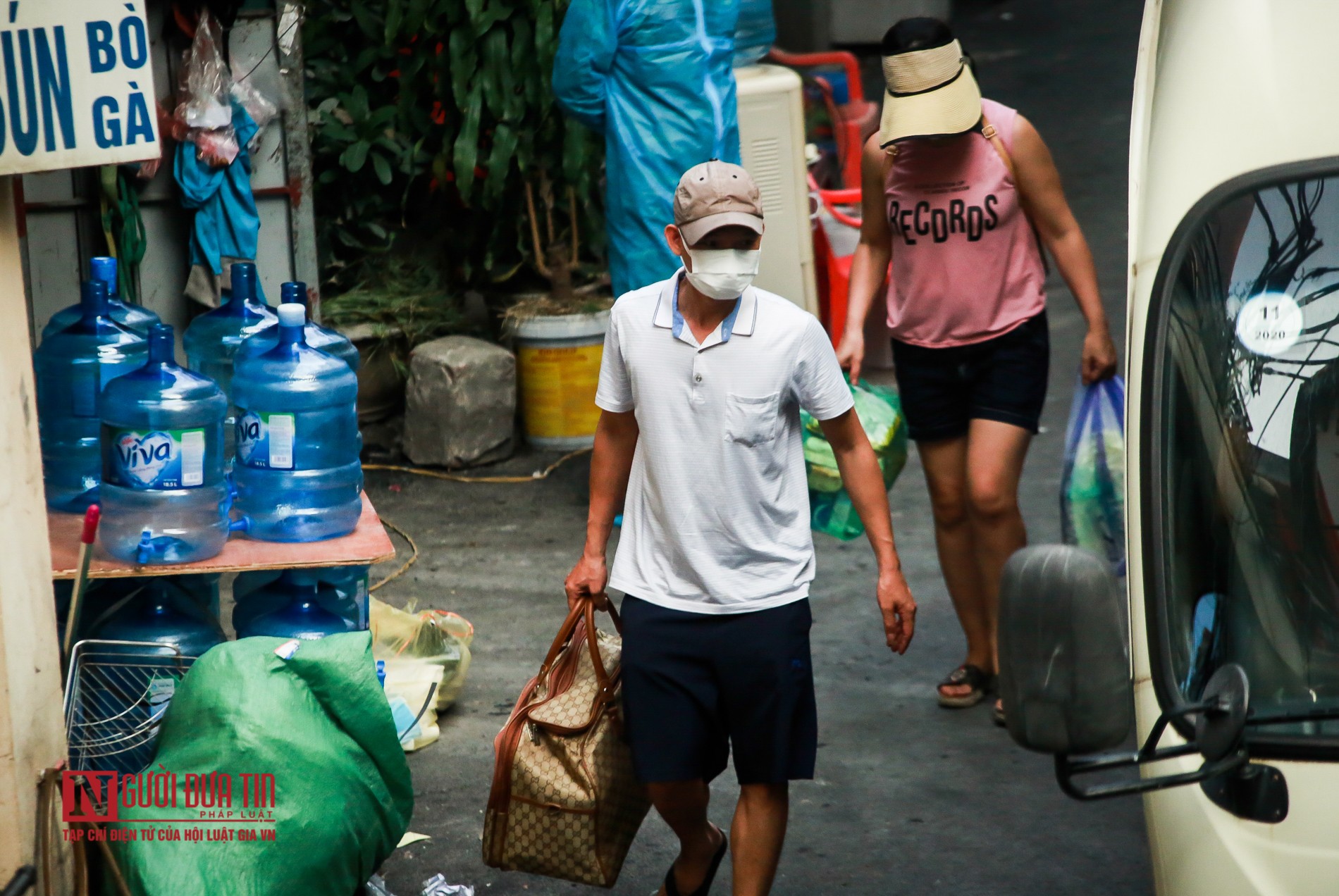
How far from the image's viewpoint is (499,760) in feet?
11.5

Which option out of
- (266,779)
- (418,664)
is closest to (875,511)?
(266,779)

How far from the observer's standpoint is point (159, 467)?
3697 mm

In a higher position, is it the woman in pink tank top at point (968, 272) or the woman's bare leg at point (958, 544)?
the woman in pink tank top at point (968, 272)

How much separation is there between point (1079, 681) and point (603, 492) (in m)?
1.77

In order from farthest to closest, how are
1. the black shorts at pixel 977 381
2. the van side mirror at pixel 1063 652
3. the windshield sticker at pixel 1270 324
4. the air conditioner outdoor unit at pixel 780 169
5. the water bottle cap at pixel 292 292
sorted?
the air conditioner outdoor unit at pixel 780 169 → the black shorts at pixel 977 381 → the water bottle cap at pixel 292 292 → the windshield sticker at pixel 1270 324 → the van side mirror at pixel 1063 652

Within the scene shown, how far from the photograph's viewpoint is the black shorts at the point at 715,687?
11.0 ft

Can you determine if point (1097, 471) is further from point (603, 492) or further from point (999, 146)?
point (603, 492)

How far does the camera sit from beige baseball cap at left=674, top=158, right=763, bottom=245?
3209 mm

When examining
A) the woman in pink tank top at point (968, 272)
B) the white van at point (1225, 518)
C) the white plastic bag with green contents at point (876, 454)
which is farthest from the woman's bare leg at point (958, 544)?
the white van at point (1225, 518)

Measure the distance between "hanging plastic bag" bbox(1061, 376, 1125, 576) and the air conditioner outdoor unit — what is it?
8.96 ft

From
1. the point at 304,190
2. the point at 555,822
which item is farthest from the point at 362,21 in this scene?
the point at 555,822

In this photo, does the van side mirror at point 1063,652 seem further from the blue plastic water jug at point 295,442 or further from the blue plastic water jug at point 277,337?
the blue plastic water jug at point 277,337

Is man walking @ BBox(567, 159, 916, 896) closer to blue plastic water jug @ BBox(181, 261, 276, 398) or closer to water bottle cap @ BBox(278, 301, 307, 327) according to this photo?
water bottle cap @ BBox(278, 301, 307, 327)

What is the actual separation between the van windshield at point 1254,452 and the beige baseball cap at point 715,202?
3.08ft
